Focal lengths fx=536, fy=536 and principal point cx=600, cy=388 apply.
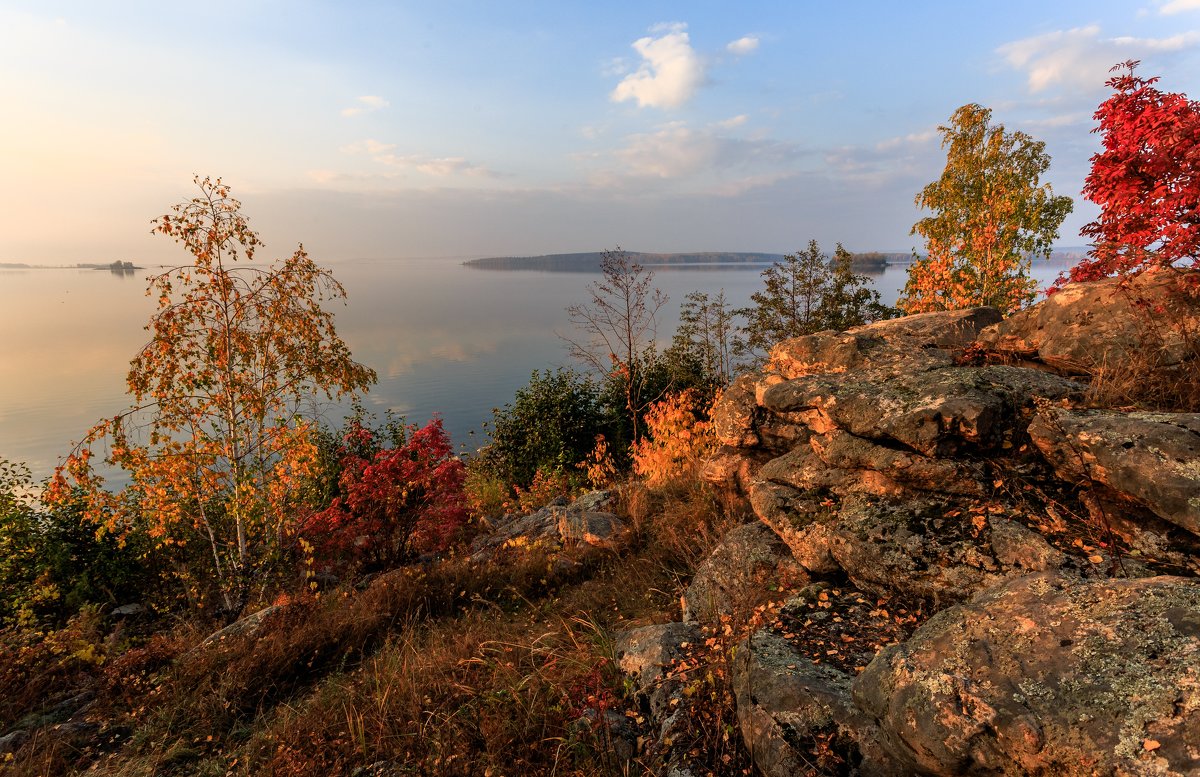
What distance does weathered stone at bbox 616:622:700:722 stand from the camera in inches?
146

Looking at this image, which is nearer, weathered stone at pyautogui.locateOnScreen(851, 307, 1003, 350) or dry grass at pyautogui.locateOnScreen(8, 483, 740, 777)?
dry grass at pyautogui.locateOnScreen(8, 483, 740, 777)

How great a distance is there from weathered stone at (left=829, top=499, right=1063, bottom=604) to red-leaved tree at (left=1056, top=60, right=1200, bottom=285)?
3.55 metres

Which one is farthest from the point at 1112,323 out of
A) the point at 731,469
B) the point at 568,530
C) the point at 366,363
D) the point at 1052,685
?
the point at 366,363

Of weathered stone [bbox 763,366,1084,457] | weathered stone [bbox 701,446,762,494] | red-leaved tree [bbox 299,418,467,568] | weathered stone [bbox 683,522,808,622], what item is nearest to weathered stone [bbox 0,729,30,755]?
red-leaved tree [bbox 299,418,467,568]

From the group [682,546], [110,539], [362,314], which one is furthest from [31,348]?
[682,546]

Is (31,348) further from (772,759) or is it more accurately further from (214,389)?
(772,759)

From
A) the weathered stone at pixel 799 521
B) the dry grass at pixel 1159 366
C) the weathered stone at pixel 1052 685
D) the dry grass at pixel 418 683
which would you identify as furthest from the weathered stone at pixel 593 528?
the dry grass at pixel 1159 366

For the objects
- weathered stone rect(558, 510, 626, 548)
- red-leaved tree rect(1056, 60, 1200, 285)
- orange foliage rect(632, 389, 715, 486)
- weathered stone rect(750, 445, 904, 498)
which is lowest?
weathered stone rect(558, 510, 626, 548)

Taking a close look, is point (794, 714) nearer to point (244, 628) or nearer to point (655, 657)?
point (655, 657)

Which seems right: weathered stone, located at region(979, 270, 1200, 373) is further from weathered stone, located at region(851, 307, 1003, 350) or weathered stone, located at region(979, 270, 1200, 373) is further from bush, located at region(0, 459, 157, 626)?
bush, located at region(0, 459, 157, 626)

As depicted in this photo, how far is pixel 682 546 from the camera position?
6387 millimetres

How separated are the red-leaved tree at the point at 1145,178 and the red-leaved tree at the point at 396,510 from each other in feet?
31.4

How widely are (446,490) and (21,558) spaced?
24.5ft

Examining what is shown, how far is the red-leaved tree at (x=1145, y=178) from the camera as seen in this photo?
5.00 meters
